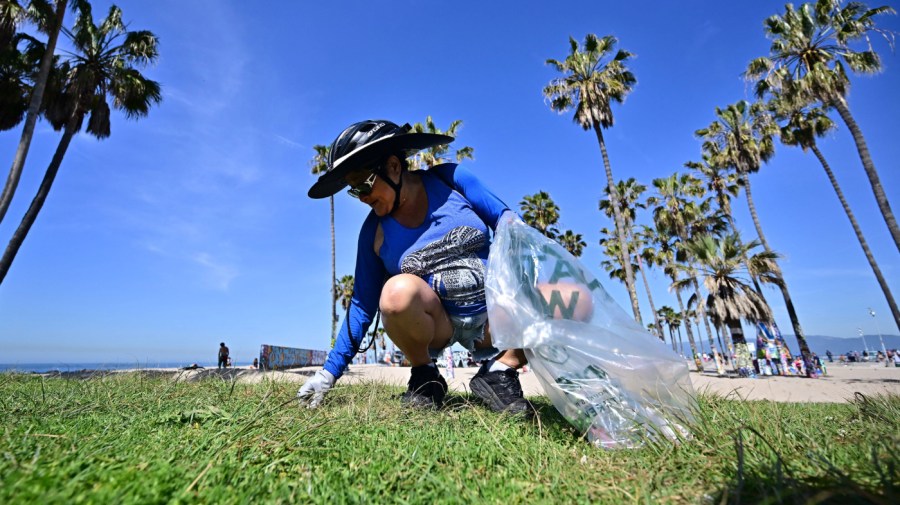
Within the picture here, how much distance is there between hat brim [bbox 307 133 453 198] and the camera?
2.28 meters

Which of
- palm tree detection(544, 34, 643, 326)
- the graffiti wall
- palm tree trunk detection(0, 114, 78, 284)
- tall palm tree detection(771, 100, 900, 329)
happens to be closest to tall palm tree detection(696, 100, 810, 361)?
tall palm tree detection(771, 100, 900, 329)

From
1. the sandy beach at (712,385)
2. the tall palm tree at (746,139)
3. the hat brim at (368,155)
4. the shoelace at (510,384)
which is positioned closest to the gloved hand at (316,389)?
the sandy beach at (712,385)

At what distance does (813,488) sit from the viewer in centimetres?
75

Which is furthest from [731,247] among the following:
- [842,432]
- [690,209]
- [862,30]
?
[842,432]

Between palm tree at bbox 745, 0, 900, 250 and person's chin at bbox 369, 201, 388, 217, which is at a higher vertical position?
palm tree at bbox 745, 0, 900, 250

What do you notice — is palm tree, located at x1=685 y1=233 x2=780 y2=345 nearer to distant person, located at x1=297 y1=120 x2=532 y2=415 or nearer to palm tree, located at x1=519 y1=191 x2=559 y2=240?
palm tree, located at x1=519 y1=191 x2=559 y2=240

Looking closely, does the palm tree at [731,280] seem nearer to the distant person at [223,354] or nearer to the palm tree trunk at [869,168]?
the palm tree trunk at [869,168]

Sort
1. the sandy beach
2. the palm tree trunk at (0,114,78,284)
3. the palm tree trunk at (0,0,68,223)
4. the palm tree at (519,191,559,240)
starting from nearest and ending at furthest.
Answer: the sandy beach
the palm tree trunk at (0,0,68,223)
the palm tree trunk at (0,114,78,284)
the palm tree at (519,191,559,240)

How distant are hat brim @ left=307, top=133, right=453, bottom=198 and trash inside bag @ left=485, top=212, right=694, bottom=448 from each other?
977mm

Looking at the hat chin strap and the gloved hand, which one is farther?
the hat chin strap

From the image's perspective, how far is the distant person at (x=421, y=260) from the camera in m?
2.18

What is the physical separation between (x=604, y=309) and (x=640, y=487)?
3.03 feet

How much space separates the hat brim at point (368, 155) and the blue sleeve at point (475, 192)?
0.66 ft

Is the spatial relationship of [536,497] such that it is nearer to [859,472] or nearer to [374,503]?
[374,503]
